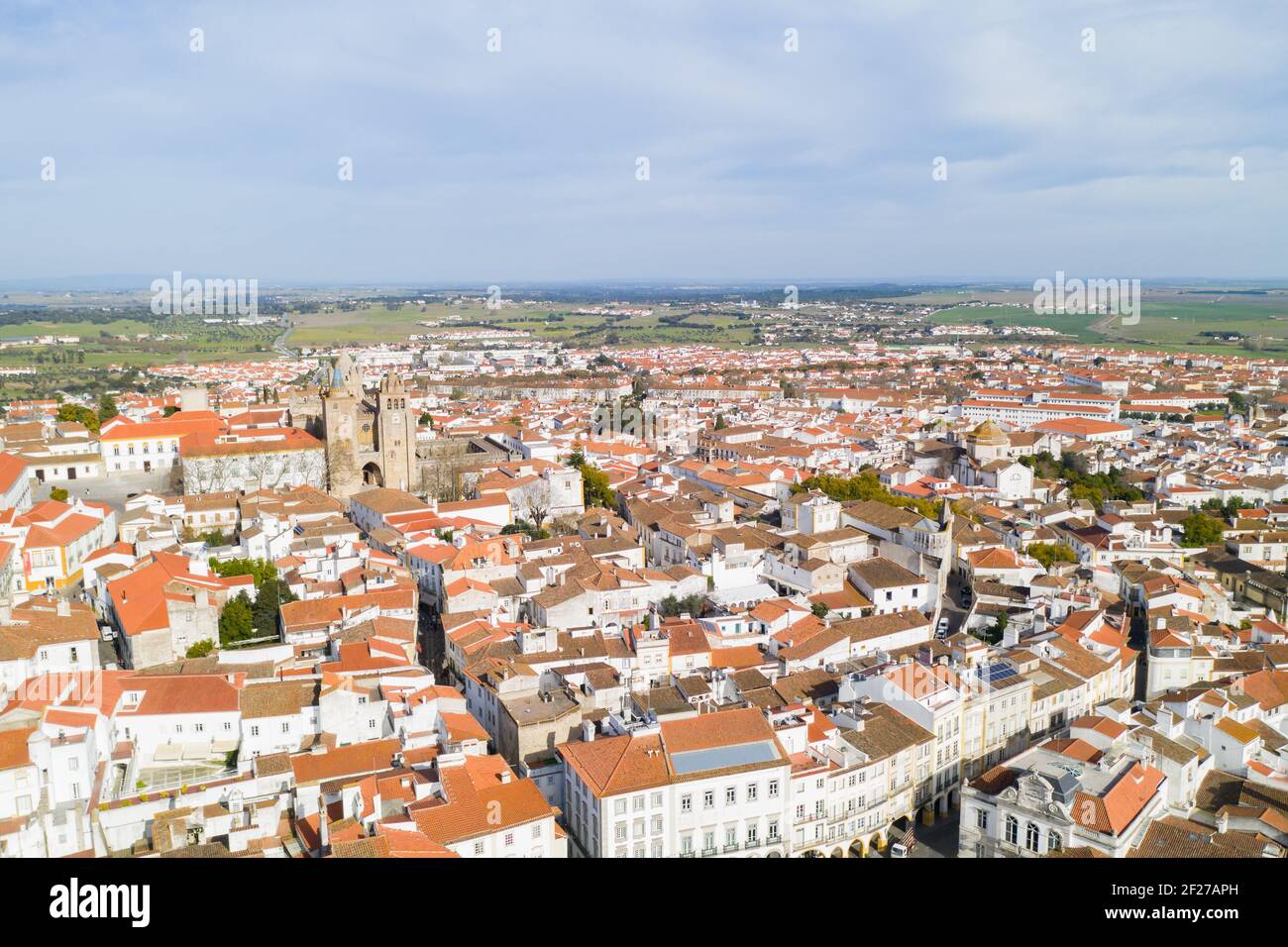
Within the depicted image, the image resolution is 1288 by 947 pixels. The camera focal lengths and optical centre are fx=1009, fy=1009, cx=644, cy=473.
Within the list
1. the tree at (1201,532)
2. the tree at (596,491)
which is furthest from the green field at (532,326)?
the tree at (1201,532)

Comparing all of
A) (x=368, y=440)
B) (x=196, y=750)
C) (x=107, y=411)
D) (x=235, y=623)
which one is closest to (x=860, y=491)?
(x=368, y=440)

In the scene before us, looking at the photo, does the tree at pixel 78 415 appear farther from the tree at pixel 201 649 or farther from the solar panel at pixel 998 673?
the solar panel at pixel 998 673

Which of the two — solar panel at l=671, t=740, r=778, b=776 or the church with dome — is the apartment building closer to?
solar panel at l=671, t=740, r=778, b=776

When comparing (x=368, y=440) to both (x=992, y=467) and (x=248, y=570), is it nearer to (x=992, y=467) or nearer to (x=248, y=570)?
(x=248, y=570)

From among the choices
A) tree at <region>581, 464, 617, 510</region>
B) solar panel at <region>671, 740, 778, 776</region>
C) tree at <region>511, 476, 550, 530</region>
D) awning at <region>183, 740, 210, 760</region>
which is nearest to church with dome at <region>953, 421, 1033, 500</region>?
tree at <region>581, 464, 617, 510</region>
